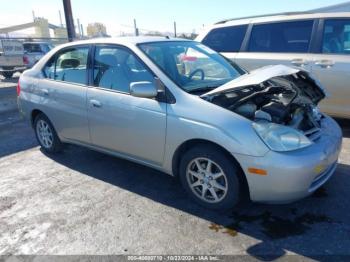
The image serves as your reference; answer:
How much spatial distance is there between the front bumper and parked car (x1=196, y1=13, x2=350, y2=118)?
2.53 meters

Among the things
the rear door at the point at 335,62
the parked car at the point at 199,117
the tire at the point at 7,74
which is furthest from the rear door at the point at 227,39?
the tire at the point at 7,74

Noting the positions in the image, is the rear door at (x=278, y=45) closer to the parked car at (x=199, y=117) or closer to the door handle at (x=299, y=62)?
the door handle at (x=299, y=62)

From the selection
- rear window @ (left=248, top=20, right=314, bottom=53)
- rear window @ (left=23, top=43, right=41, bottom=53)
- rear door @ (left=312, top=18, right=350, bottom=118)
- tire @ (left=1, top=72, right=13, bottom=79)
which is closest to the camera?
rear door @ (left=312, top=18, right=350, bottom=118)

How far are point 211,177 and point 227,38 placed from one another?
12.4ft

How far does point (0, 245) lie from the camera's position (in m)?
3.03

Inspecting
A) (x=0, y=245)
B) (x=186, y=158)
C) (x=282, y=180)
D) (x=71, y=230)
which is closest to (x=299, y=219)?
(x=282, y=180)

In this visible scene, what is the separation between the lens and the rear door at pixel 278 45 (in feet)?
18.3

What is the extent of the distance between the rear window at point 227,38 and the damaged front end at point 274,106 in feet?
8.80

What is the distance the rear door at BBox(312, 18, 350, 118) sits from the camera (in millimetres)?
5273

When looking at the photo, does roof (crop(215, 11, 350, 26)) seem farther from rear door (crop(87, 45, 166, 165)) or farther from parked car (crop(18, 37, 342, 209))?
rear door (crop(87, 45, 166, 165))

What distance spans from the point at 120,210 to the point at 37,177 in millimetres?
1526

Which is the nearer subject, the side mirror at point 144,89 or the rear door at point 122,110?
the side mirror at point 144,89

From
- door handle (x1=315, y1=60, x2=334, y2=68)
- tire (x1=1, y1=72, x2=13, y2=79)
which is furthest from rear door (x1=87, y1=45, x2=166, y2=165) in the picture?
tire (x1=1, y1=72, x2=13, y2=79)

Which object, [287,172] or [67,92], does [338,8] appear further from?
[287,172]
